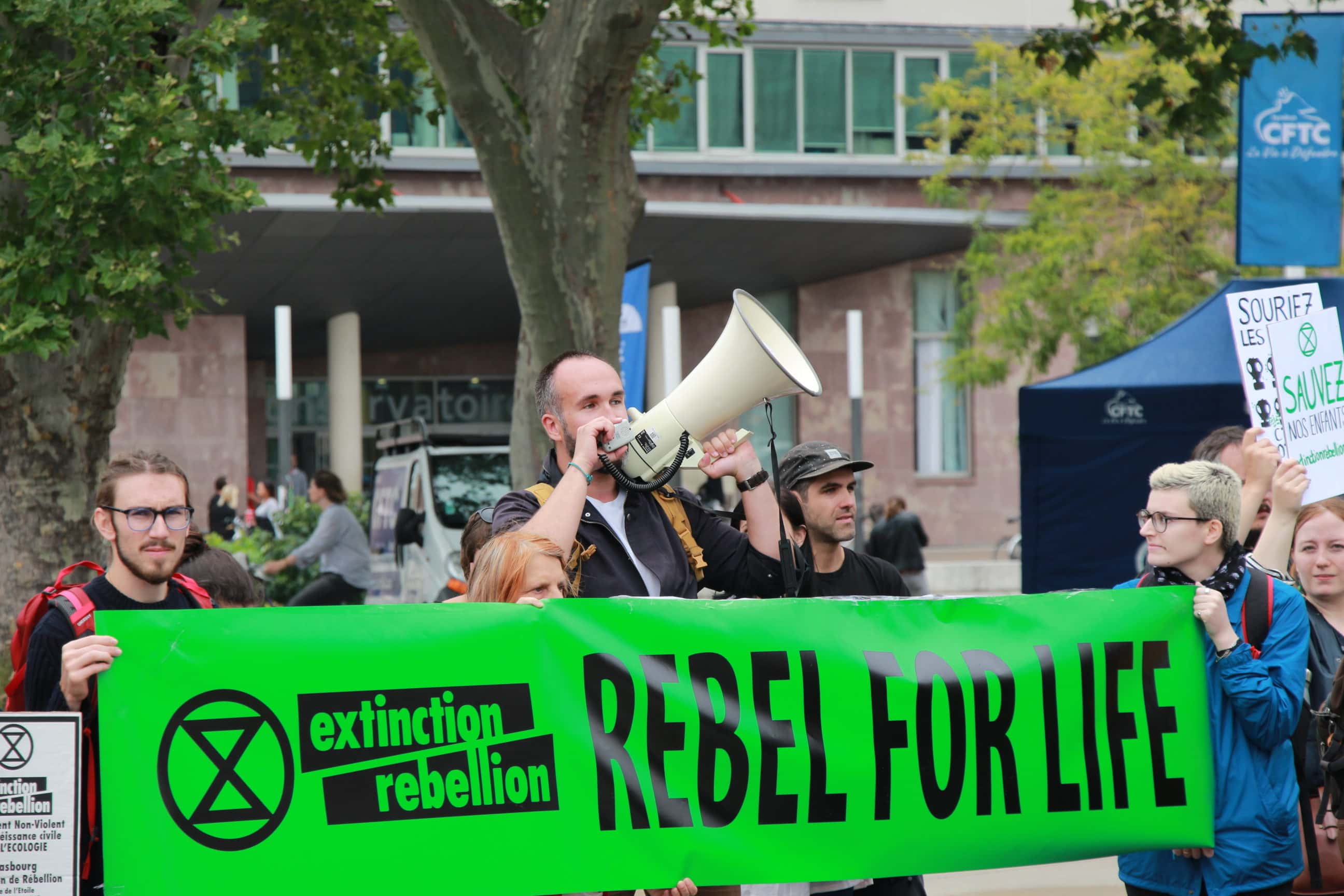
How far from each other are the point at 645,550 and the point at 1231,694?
1643mm

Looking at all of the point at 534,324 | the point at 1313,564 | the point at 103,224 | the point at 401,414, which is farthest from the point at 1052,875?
the point at 401,414

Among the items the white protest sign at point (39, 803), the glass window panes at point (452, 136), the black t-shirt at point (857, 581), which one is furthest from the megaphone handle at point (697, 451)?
the glass window panes at point (452, 136)

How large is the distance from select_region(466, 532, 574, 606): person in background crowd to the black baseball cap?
1.30 meters

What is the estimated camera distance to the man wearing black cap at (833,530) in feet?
16.8

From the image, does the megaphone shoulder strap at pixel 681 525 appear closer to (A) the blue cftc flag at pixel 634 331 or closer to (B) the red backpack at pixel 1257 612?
(B) the red backpack at pixel 1257 612

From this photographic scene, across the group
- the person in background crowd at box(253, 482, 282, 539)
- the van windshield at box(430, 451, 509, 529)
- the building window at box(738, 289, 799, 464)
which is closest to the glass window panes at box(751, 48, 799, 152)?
the building window at box(738, 289, 799, 464)

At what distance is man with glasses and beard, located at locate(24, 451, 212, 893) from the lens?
353 centimetres

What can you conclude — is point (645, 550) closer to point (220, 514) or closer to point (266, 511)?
point (266, 511)

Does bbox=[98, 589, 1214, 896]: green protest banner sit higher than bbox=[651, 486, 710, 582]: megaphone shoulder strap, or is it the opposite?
bbox=[651, 486, 710, 582]: megaphone shoulder strap

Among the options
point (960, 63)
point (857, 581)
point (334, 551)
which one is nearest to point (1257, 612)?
point (857, 581)

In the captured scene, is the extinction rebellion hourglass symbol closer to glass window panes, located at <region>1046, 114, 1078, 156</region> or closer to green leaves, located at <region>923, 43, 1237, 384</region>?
green leaves, located at <region>923, 43, 1237, 384</region>

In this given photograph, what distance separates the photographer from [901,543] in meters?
15.6

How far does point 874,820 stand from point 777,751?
1.07 feet

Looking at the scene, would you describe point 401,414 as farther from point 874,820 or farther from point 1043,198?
point 874,820
